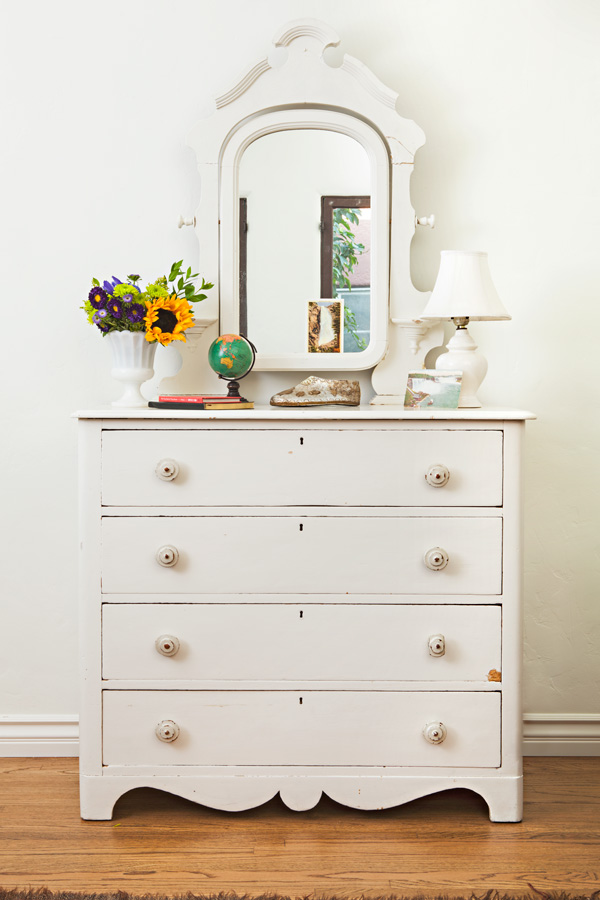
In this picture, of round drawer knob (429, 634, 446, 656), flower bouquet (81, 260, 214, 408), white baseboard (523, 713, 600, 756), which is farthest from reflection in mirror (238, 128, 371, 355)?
white baseboard (523, 713, 600, 756)

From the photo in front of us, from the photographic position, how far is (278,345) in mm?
2205

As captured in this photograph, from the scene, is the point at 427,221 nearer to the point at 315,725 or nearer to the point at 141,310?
the point at 141,310

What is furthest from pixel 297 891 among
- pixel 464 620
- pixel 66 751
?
pixel 66 751

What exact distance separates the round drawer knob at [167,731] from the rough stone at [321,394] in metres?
0.87

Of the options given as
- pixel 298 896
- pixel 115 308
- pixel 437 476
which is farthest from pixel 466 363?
pixel 298 896

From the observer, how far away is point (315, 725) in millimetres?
1834

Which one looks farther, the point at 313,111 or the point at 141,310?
the point at 313,111

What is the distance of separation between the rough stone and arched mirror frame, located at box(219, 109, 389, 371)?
0.71 ft

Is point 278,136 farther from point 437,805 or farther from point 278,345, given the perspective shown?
point 437,805

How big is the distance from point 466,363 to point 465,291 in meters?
0.20

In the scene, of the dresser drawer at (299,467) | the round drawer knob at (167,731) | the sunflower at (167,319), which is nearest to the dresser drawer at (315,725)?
the round drawer knob at (167,731)

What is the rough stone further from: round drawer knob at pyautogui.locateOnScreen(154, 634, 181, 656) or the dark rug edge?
the dark rug edge

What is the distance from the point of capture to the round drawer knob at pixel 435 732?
5.95ft

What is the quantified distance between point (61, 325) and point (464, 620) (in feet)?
4.86
